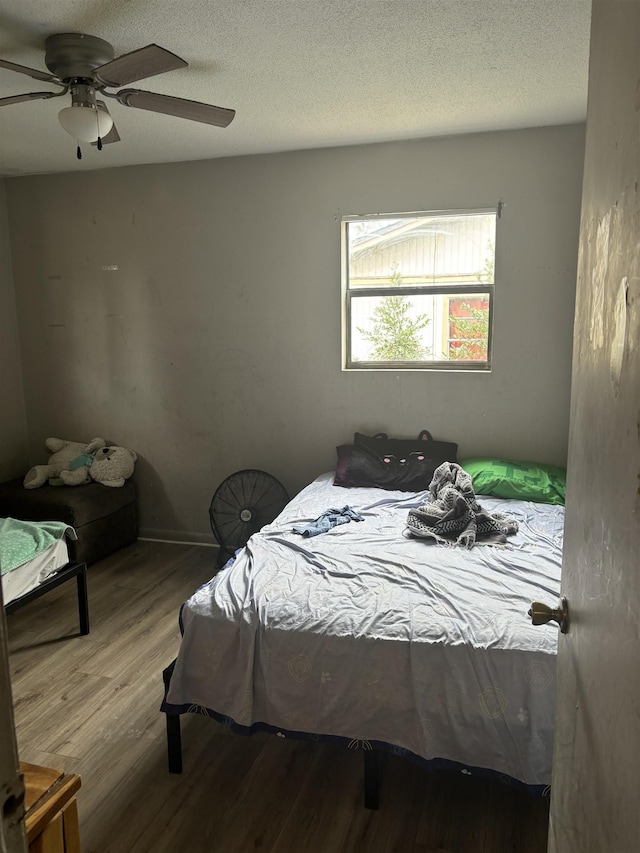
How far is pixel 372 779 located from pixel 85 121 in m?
2.44

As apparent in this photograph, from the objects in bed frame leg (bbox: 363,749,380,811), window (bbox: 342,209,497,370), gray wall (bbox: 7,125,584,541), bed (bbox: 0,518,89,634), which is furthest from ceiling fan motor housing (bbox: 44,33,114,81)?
bed frame leg (bbox: 363,749,380,811)

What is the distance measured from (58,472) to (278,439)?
1.52 m

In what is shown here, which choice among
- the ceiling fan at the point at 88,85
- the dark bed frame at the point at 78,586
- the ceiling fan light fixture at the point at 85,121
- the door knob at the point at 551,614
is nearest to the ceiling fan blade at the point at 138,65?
the ceiling fan at the point at 88,85

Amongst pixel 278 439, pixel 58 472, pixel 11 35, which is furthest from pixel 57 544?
pixel 11 35

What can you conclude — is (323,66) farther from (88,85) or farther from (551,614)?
(551,614)

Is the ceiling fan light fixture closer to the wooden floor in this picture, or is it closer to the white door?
the white door

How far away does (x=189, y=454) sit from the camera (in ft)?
13.7

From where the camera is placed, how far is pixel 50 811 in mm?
1060

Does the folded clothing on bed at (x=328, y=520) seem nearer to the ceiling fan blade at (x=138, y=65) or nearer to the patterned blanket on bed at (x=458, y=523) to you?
the patterned blanket on bed at (x=458, y=523)

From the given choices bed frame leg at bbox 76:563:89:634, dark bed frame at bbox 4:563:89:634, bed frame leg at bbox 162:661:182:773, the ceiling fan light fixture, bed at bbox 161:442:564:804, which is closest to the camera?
bed at bbox 161:442:564:804

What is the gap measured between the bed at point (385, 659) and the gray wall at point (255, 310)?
1526 millimetres

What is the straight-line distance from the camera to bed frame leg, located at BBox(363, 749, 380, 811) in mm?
1852

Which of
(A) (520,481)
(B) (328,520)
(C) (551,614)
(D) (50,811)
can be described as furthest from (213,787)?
(A) (520,481)

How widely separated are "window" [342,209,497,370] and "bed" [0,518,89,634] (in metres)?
2.01
